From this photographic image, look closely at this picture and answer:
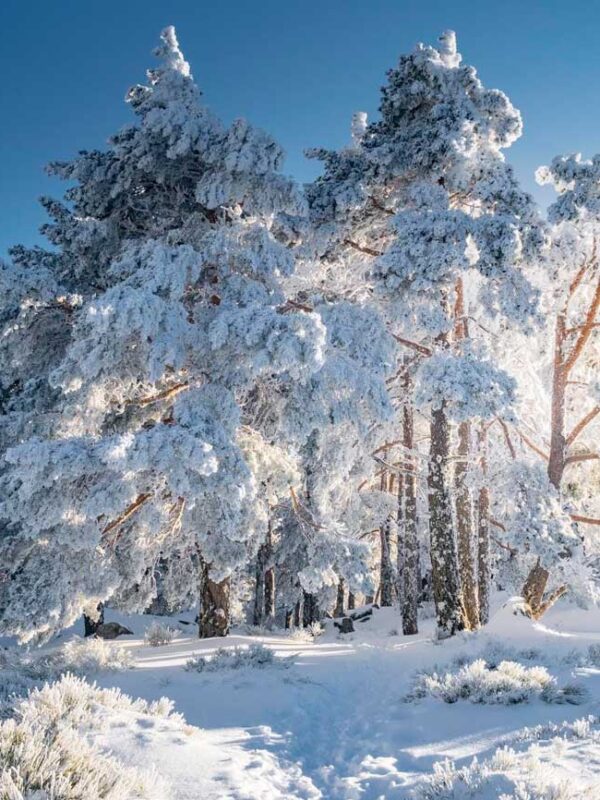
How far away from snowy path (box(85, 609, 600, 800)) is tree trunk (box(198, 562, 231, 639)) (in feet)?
6.93

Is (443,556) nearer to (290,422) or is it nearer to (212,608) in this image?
(290,422)

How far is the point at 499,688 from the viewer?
20.4 ft

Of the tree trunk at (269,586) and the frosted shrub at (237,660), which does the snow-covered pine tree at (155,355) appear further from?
the tree trunk at (269,586)

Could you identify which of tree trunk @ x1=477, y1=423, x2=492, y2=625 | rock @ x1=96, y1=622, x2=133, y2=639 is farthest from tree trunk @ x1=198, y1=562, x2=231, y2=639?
rock @ x1=96, y1=622, x2=133, y2=639

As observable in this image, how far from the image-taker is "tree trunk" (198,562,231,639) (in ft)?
37.0

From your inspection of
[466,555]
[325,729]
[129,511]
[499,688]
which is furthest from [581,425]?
[129,511]

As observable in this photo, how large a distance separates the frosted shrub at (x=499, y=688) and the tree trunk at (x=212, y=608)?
557 cm

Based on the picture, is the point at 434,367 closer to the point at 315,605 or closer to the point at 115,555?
the point at 115,555

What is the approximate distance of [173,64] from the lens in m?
11.8

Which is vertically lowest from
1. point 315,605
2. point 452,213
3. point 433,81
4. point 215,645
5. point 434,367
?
point 315,605

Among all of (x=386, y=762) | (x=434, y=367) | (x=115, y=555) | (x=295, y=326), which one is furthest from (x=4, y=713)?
(x=434, y=367)

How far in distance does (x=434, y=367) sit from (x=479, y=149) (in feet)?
17.3

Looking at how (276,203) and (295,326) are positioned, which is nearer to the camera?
(295,326)

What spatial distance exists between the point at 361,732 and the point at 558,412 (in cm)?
956
